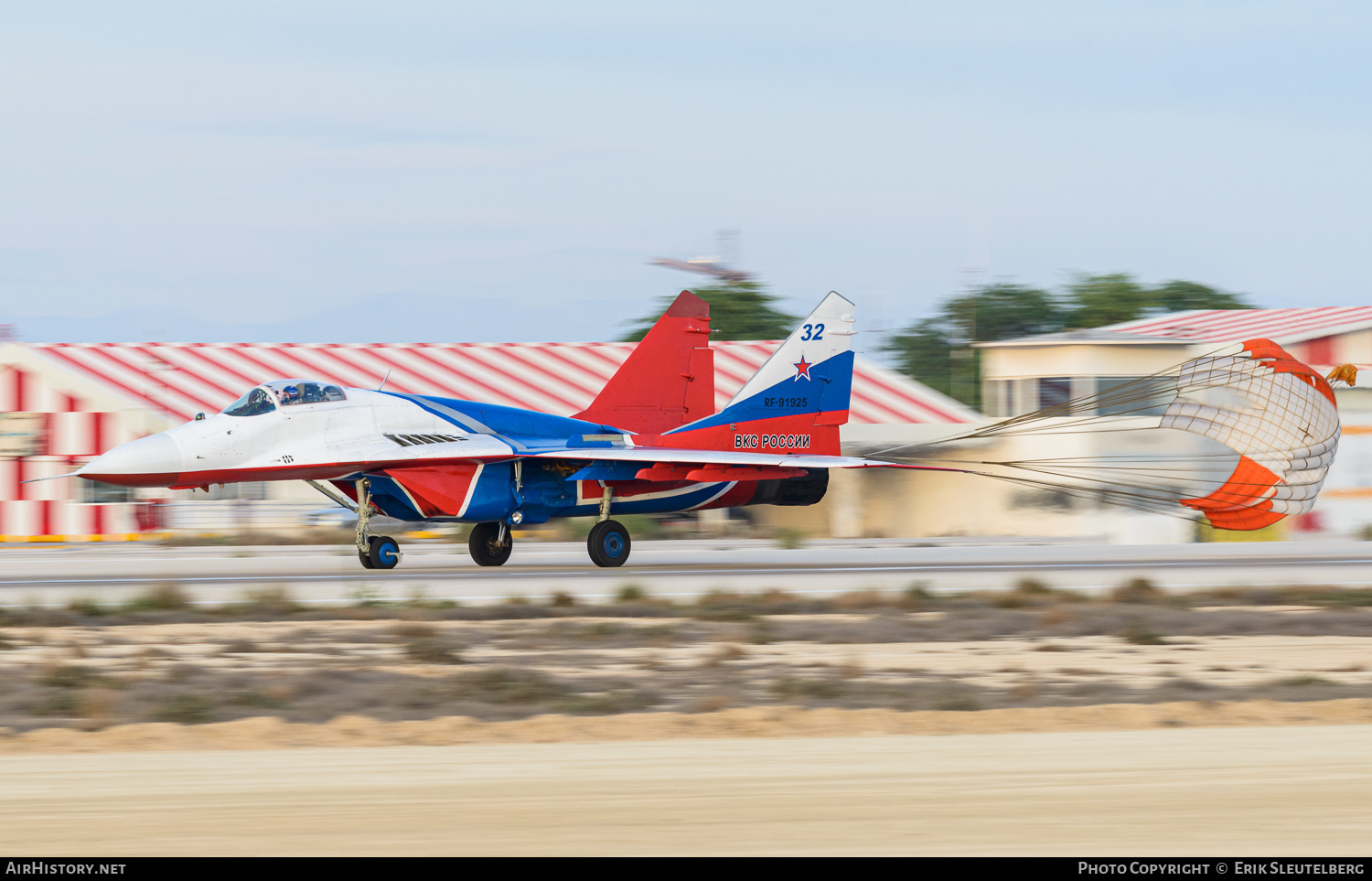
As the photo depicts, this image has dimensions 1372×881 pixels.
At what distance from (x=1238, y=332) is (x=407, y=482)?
25.8 metres

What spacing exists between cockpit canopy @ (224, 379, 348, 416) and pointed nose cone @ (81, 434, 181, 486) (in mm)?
1165

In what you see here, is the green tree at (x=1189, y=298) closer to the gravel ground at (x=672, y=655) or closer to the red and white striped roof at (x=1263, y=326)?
the red and white striped roof at (x=1263, y=326)

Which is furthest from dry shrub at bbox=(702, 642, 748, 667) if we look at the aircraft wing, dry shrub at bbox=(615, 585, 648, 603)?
the aircraft wing

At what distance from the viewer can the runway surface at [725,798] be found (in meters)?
6.84

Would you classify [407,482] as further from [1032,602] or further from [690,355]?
[1032,602]

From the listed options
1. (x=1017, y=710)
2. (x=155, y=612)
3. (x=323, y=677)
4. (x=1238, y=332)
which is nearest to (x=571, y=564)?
(x=155, y=612)

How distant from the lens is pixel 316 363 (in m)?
40.0

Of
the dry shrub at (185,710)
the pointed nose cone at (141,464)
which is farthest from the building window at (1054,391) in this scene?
the dry shrub at (185,710)

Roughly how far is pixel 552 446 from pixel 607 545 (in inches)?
78.0

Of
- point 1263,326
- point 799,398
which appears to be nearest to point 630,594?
point 799,398

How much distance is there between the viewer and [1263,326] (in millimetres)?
39938

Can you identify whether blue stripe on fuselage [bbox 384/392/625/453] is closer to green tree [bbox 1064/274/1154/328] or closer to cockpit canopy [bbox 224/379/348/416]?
cockpit canopy [bbox 224/379/348/416]

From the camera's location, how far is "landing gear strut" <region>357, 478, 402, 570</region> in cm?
2312

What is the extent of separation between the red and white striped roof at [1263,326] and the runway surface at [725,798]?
30557 millimetres
